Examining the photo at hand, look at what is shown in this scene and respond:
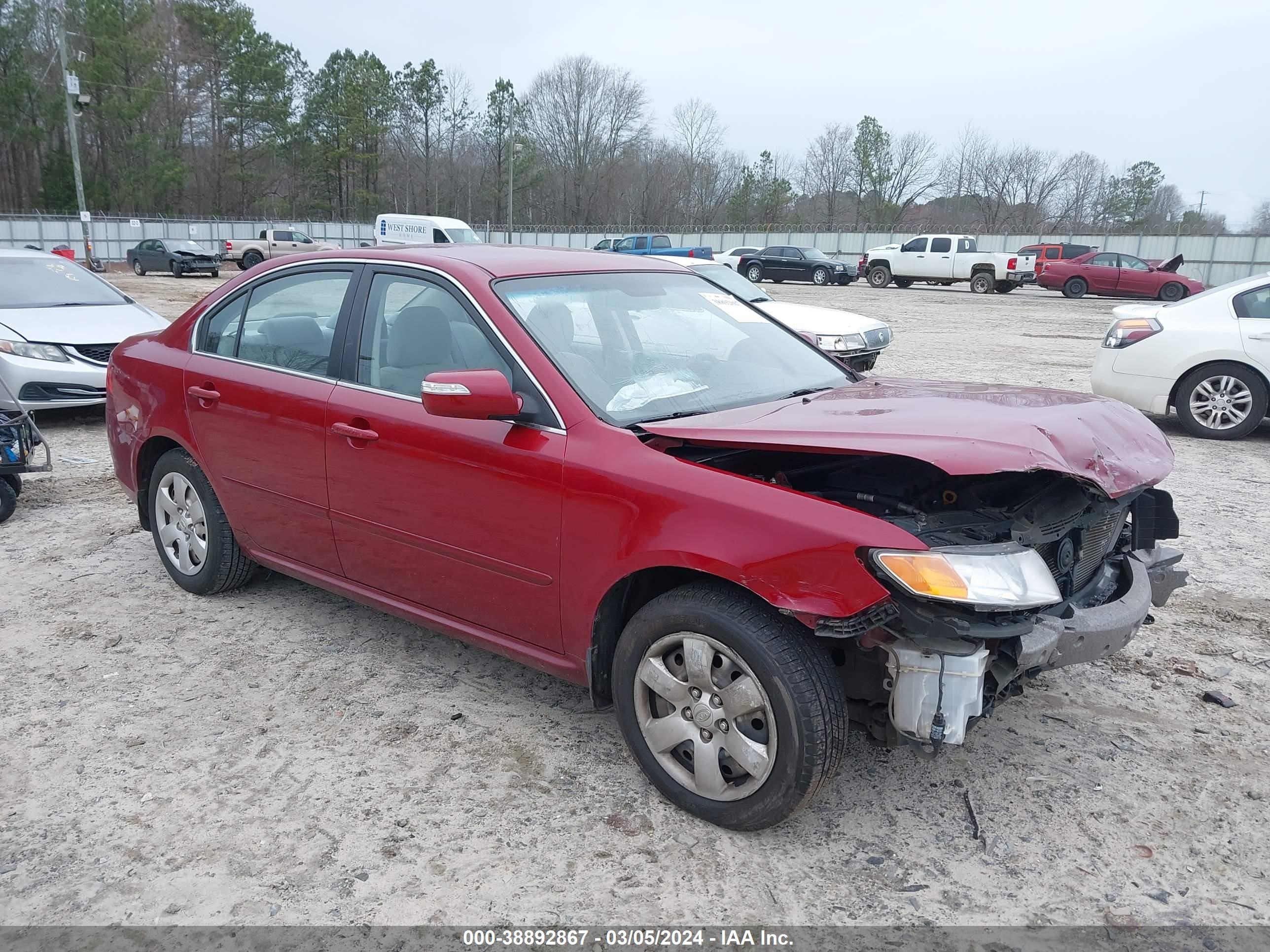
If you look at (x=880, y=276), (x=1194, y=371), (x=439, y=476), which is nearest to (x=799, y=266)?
(x=880, y=276)

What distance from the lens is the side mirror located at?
9.92ft

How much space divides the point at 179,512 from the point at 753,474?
121 inches

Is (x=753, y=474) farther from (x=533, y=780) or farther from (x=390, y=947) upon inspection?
(x=390, y=947)

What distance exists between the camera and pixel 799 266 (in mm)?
36625

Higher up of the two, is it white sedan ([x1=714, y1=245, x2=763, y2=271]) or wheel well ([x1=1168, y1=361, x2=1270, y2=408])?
white sedan ([x1=714, y1=245, x2=763, y2=271])

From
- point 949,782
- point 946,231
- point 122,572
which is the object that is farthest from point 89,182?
point 949,782

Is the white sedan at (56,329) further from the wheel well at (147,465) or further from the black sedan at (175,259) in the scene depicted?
the black sedan at (175,259)

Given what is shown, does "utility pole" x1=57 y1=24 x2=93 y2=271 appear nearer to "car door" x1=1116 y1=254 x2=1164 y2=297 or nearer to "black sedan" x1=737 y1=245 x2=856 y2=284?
"black sedan" x1=737 y1=245 x2=856 y2=284

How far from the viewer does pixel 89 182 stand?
189 feet

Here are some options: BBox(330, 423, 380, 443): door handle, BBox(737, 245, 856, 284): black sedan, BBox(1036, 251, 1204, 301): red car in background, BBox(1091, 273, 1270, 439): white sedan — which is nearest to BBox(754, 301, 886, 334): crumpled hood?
BBox(1091, 273, 1270, 439): white sedan

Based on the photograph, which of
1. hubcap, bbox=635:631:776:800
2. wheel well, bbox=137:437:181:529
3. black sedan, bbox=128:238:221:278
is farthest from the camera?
black sedan, bbox=128:238:221:278

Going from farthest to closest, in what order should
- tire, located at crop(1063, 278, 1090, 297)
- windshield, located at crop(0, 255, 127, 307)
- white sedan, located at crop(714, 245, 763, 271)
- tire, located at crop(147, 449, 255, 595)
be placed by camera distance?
white sedan, located at crop(714, 245, 763, 271), tire, located at crop(1063, 278, 1090, 297), windshield, located at crop(0, 255, 127, 307), tire, located at crop(147, 449, 255, 595)

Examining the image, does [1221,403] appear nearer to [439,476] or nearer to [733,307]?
[733,307]

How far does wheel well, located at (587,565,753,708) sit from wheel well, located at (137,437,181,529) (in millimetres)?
2658
